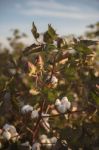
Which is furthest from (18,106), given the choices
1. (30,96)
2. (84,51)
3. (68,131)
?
(84,51)

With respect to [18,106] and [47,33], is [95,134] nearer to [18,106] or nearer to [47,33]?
[18,106]

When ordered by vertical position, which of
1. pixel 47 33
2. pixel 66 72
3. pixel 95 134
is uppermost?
pixel 47 33

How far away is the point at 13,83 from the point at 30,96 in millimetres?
84

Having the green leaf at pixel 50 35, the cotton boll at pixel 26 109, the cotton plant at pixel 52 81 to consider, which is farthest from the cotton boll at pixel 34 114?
the green leaf at pixel 50 35

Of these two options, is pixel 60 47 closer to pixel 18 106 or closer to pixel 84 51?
pixel 84 51

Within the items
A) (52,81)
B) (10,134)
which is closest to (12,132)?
(10,134)

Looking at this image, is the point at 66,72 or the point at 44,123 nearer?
the point at 66,72

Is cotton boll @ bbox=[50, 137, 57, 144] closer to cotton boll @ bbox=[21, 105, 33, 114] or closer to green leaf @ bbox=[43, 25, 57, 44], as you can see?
cotton boll @ bbox=[21, 105, 33, 114]

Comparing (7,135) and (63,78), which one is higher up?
(63,78)

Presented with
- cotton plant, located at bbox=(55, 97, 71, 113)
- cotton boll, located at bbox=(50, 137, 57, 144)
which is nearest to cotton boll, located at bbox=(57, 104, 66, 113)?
cotton plant, located at bbox=(55, 97, 71, 113)

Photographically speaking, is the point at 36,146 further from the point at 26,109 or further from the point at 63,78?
the point at 63,78

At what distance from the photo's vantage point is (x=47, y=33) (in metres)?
1.38

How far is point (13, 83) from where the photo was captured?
1.42 metres

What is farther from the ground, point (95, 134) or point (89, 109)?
point (89, 109)
